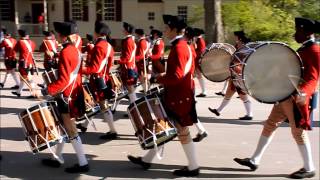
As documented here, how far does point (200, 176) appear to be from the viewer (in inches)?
236

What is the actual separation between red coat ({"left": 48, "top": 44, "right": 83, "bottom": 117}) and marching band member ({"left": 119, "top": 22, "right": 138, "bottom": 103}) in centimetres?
272

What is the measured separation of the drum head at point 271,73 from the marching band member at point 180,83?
2.33 feet

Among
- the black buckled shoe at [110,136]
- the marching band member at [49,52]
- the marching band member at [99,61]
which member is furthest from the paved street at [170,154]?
the marching band member at [49,52]

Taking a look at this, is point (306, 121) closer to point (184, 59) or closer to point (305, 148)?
point (305, 148)

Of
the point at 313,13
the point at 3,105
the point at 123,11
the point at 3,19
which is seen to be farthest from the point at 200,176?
the point at 3,19

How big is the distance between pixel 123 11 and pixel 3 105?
19.2 meters

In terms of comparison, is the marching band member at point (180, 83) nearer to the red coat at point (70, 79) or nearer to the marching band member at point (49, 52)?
the red coat at point (70, 79)

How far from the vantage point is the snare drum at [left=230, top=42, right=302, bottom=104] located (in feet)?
17.8

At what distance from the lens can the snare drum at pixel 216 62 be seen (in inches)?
291

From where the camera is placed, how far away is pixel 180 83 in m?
5.70

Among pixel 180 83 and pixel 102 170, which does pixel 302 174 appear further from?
pixel 102 170

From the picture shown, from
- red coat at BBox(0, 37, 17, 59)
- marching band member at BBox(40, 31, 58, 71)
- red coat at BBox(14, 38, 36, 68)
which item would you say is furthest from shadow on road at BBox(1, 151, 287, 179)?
red coat at BBox(0, 37, 17, 59)

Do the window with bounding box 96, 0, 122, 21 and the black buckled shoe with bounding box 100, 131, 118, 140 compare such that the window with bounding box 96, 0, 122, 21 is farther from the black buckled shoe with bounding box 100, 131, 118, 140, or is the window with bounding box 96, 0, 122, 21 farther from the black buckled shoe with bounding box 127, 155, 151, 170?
the black buckled shoe with bounding box 127, 155, 151, 170

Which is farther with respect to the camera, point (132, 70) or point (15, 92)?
point (15, 92)
